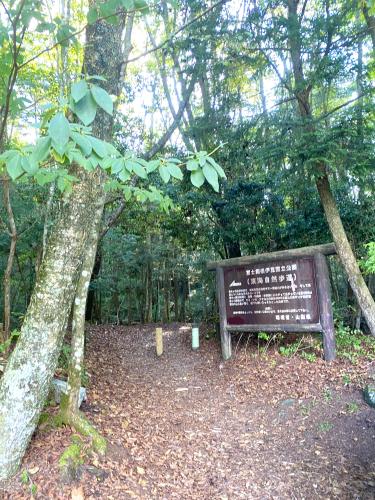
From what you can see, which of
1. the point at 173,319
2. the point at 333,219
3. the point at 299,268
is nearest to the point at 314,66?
the point at 333,219

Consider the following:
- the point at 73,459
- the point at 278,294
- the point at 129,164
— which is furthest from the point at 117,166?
the point at 278,294

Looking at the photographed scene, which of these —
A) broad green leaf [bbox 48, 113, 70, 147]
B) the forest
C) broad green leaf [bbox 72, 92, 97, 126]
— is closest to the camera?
broad green leaf [bbox 48, 113, 70, 147]

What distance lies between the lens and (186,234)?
11969mm

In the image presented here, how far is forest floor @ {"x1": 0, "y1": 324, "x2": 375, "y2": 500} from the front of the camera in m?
3.29

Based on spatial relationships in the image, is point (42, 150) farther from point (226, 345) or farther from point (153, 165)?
point (226, 345)

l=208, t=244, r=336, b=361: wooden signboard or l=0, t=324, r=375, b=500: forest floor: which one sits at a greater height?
l=208, t=244, r=336, b=361: wooden signboard

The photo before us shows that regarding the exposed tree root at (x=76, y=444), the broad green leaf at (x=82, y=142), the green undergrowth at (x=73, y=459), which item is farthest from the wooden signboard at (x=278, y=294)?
the broad green leaf at (x=82, y=142)

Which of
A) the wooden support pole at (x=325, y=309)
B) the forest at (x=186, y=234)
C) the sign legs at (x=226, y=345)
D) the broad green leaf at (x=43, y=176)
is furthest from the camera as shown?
the sign legs at (x=226, y=345)

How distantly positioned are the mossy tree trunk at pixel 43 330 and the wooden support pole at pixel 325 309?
4.26 metres

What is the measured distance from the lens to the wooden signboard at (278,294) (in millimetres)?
6172

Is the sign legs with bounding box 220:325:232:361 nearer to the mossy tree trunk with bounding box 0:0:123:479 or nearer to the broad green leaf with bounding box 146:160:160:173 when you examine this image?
the mossy tree trunk with bounding box 0:0:123:479

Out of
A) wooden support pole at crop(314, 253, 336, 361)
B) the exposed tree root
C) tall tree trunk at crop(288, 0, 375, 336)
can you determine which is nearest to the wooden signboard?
wooden support pole at crop(314, 253, 336, 361)

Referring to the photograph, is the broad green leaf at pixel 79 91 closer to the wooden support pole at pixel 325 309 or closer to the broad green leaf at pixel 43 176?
the broad green leaf at pixel 43 176

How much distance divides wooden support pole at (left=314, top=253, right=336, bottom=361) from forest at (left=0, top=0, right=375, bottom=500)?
0.70 ft
